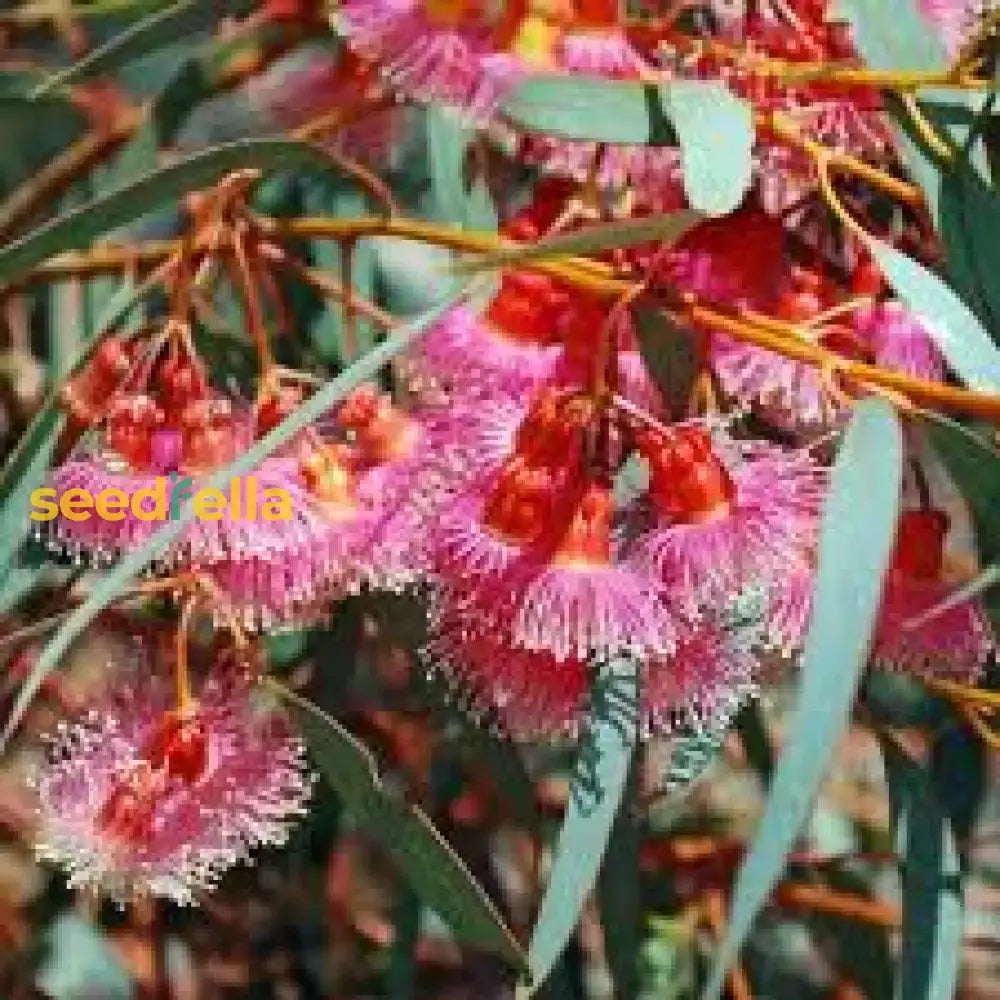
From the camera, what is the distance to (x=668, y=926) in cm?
154

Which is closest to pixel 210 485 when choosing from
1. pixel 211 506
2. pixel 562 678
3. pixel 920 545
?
pixel 211 506

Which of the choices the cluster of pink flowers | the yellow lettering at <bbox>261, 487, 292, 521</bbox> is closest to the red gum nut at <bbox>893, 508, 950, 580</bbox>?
the cluster of pink flowers

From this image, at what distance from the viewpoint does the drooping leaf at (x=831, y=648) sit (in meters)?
0.85

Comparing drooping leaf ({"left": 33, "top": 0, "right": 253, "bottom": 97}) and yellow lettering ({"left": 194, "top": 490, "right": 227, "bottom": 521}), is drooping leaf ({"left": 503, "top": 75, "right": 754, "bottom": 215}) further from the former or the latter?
drooping leaf ({"left": 33, "top": 0, "right": 253, "bottom": 97})

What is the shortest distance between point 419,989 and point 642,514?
1.07 meters

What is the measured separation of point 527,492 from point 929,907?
27 cm

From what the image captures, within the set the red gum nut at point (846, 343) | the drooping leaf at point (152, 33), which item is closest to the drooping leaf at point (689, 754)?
the red gum nut at point (846, 343)

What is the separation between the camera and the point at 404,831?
41.2 inches

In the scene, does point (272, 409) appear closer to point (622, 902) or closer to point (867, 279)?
point (867, 279)

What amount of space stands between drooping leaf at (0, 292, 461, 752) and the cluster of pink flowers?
0.15ft

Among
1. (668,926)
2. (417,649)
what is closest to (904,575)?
(417,649)

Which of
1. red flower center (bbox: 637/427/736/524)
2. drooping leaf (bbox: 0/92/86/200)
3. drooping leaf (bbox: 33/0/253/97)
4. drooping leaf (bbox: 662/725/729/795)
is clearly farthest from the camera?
drooping leaf (bbox: 0/92/86/200)

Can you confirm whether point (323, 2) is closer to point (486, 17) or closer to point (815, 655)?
point (486, 17)

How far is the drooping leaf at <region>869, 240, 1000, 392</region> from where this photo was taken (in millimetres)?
969
